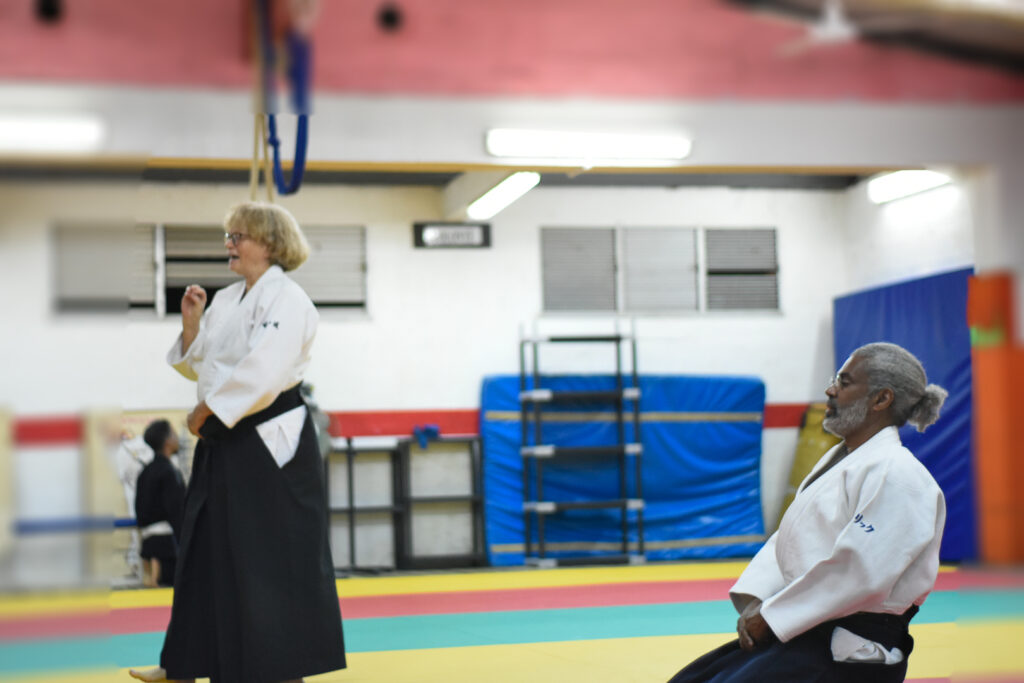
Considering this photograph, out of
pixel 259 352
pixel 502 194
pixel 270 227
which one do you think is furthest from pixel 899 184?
pixel 259 352

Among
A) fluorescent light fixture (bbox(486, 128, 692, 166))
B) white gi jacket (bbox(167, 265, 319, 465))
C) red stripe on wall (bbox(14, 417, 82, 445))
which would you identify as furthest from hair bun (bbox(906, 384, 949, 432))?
red stripe on wall (bbox(14, 417, 82, 445))

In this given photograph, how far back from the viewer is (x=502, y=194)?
891cm

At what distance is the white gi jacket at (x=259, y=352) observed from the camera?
2965 millimetres

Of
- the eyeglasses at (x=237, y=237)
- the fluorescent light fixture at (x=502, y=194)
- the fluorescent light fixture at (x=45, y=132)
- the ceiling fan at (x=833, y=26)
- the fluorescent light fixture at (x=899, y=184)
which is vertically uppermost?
the fluorescent light fixture at (x=899, y=184)

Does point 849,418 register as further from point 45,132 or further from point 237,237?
point 45,132

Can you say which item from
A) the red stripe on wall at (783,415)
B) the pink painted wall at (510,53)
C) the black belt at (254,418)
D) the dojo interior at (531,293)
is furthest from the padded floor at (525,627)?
the red stripe on wall at (783,415)

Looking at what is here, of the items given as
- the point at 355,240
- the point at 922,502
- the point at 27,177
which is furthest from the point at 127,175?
the point at 355,240

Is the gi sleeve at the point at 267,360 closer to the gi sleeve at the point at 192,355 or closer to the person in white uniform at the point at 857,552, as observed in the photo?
the gi sleeve at the point at 192,355

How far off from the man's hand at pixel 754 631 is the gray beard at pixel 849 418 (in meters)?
0.46

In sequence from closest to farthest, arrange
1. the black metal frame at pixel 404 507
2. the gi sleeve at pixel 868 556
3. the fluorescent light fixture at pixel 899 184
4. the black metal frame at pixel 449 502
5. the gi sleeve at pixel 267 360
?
the gi sleeve at pixel 868 556, the gi sleeve at pixel 267 360, the fluorescent light fixture at pixel 899 184, the black metal frame at pixel 404 507, the black metal frame at pixel 449 502

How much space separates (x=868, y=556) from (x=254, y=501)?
64.5 inches

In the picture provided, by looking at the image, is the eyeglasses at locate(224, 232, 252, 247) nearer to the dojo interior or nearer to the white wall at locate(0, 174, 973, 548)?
the dojo interior

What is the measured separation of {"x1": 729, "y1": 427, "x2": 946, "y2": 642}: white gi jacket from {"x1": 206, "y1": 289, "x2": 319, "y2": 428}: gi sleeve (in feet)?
4.56

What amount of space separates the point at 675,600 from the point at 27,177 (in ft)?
20.4
